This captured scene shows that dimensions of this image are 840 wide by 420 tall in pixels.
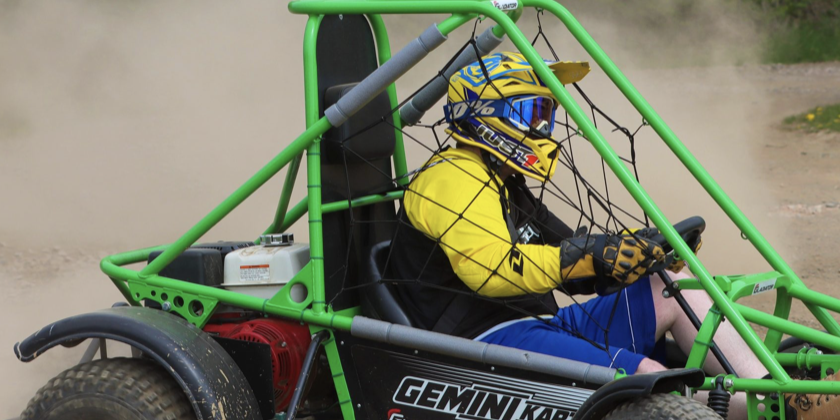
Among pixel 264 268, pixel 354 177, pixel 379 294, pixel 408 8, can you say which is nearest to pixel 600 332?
pixel 379 294

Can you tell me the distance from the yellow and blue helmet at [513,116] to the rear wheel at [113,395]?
1.37m

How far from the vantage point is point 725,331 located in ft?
11.6

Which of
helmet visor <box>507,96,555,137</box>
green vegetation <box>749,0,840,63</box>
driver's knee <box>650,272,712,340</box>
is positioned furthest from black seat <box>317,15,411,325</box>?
green vegetation <box>749,0,840,63</box>

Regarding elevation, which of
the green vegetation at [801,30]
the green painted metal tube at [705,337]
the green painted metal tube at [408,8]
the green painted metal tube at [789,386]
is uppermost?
the green vegetation at [801,30]

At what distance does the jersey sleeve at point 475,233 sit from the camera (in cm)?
324

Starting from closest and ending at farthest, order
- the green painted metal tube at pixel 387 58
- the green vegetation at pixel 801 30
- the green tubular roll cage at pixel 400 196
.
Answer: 1. the green tubular roll cage at pixel 400 196
2. the green painted metal tube at pixel 387 58
3. the green vegetation at pixel 801 30

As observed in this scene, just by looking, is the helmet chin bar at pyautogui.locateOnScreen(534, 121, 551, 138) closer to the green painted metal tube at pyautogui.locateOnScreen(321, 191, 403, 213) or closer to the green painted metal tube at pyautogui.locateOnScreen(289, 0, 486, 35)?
the green painted metal tube at pyautogui.locateOnScreen(289, 0, 486, 35)

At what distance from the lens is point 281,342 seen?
366 centimetres

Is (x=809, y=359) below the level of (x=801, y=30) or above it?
below

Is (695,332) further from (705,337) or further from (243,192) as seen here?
(243,192)

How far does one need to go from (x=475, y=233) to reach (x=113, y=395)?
4.47ft

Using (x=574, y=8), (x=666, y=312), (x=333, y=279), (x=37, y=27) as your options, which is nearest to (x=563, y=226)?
(x=666, y=312)

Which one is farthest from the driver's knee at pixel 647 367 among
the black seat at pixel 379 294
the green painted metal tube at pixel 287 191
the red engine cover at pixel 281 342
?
the green painted metal tube at pixel 287 191

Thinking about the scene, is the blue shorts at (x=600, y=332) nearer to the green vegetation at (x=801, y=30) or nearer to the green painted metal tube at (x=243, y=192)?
the green painted metal tube at (x=243, y=192)
